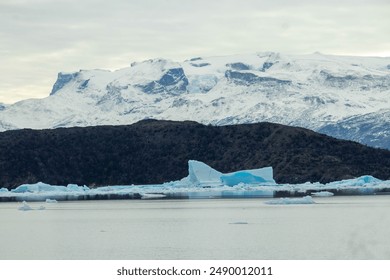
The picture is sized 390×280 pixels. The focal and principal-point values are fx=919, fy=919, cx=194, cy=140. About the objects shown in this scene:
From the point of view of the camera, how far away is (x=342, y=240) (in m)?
64.4

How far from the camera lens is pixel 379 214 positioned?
8850 cm

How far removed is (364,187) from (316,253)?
108 meters

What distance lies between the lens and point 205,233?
73.5m

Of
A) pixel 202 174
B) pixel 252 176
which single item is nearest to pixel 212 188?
pixel 202 174

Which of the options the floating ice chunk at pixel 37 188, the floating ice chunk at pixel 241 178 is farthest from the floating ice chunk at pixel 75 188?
the floating ice chunk at pixel 241 178

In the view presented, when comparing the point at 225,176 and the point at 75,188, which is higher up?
the point at 225,176

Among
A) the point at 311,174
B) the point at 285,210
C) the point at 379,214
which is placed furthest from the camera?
the point at 311,174

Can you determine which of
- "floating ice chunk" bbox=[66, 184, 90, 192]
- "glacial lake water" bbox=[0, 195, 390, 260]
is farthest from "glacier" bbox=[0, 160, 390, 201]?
"glacial lake water" bbox=[0, 195, 390, 260]

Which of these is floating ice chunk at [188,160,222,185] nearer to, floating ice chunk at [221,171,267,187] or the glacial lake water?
floating ice chunk at [221,171,267,187]

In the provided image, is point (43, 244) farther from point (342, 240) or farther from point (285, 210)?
point (285, 210)

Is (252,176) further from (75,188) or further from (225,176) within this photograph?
(75,188)
